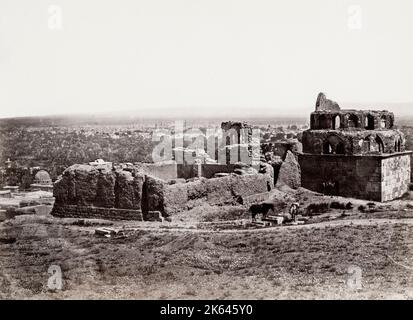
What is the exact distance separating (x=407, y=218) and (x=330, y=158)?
295 inches

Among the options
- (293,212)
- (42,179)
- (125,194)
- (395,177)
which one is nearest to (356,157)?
(395,177)

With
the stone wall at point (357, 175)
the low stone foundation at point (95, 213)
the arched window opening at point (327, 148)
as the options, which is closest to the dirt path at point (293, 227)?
the low stone foundation at point (95, 213)

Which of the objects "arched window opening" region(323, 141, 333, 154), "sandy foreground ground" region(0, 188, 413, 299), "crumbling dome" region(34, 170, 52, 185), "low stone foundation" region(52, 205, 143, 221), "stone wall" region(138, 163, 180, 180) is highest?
"arched window opening" region(323, 141, 333, 154)

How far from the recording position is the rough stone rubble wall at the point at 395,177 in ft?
92.0

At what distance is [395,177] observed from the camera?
29.1 metres

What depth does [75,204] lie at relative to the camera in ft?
77.6

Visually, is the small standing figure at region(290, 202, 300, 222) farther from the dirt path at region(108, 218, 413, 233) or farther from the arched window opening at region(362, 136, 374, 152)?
the arched window opening at region(362, 136, 374, 152)

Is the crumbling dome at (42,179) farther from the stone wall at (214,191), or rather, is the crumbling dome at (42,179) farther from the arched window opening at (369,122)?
the arched window opening at (369,122)

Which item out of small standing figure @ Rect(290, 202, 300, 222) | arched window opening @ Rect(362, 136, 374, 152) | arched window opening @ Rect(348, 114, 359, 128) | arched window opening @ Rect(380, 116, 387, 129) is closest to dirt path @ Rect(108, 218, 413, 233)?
small standing figure @ Rect(290, 202, 300, 222)

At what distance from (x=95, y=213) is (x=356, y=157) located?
13.3 meters

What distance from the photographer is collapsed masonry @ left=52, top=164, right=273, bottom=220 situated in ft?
73.5

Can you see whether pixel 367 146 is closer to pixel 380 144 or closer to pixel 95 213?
pixel 380 144

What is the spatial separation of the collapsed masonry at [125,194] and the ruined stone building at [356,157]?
7090 mm
